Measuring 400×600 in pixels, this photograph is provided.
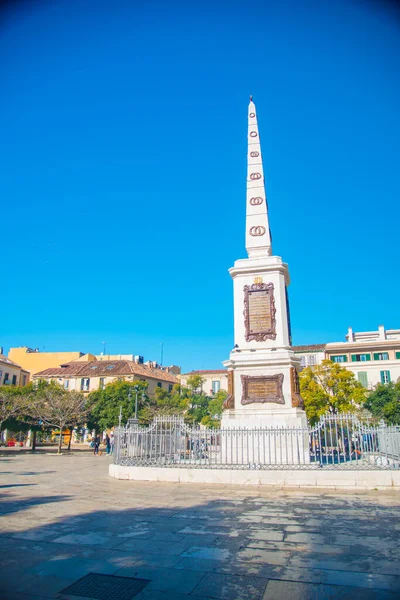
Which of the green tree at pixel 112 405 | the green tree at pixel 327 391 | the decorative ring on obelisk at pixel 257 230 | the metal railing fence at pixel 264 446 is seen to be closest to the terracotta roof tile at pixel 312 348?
the green tree at pixel 327 391

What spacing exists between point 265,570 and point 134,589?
1.55m

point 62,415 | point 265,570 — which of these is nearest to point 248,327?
point 265,570

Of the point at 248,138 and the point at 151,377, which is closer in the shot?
the point at 248,138

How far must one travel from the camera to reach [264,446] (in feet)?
41.9

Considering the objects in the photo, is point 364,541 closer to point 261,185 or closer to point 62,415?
point 261,185

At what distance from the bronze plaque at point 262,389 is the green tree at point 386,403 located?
26.1 meters

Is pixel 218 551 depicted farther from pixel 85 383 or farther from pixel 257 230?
pixel 85 383

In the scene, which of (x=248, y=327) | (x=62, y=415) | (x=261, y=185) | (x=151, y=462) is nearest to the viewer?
(x=151, y=462)

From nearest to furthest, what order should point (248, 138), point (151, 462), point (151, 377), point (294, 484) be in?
point (294, 484), point (151, 462), point (248, 138), point (151, 377)

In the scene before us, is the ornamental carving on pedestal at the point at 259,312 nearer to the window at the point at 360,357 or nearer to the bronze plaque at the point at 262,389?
the bronze plaque at the point at 262,389

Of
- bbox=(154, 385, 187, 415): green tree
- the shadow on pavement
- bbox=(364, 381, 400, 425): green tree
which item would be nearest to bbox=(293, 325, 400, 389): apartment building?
bbox=(364, 381, 400, 425): green tree

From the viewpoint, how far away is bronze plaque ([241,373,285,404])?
48.8ft

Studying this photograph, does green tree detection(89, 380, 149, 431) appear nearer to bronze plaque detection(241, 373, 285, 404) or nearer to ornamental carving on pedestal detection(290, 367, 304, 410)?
bronze plaque detection(241, 373, 285, 404)

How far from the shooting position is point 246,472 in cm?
1245
